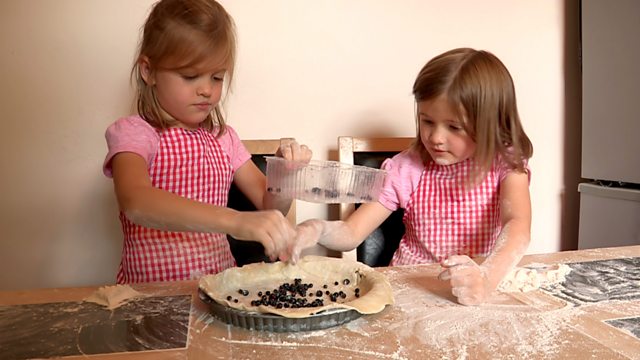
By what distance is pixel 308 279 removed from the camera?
3.42 feet

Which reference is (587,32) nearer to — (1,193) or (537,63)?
(537,63)

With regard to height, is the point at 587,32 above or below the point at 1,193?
above

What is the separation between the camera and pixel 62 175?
5.50ft

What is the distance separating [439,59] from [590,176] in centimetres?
105

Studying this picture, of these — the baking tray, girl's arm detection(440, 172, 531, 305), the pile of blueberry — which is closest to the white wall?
girl's arm detection(440, 172, 531, 305)

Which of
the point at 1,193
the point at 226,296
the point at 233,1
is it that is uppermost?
the point at 233,1

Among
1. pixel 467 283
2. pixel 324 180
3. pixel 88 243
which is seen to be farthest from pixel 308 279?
pixel 88 243

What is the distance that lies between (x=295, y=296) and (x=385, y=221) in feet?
2.34

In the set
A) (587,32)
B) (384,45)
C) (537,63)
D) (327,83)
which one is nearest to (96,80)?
(327,83)

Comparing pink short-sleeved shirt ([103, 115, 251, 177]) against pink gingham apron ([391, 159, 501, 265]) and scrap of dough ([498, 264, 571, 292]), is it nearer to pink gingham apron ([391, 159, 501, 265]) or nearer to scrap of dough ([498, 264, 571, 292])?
pink gingham apron ([391, 159, 501, 265])

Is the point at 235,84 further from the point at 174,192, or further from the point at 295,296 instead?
the point at 295,296

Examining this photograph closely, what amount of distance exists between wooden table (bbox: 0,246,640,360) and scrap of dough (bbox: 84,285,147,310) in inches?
0.7

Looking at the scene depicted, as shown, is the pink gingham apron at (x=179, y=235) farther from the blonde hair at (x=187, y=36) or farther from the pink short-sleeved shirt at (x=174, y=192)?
the blonde hair at (x=187, y=36)

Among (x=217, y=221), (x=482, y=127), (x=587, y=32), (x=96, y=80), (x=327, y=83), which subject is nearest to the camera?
(x=217, y=221)
